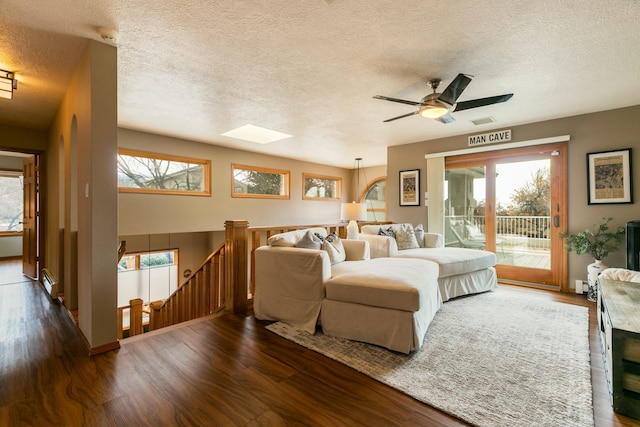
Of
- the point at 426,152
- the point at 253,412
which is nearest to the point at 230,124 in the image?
the point at 426,152

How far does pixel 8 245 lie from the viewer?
6938 mm

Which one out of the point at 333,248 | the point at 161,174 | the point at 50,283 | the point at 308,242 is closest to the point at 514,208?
the point at 333,248

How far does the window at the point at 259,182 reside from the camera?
20.5ft

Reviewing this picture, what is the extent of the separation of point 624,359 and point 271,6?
9.58 feet

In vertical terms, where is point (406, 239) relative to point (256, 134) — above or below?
below

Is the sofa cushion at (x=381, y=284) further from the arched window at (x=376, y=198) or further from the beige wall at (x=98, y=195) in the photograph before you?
the arched window at (x=376, y=198)

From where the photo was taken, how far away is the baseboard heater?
3.55 m

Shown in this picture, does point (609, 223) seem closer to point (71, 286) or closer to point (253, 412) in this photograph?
point (253, 412)

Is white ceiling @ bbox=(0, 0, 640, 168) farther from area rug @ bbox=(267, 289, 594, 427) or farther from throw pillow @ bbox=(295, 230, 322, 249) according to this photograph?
area rug @ bbox=(267, 289, 594, 427)

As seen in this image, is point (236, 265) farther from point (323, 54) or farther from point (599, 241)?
point (599, 241)

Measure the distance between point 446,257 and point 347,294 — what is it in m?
1.82

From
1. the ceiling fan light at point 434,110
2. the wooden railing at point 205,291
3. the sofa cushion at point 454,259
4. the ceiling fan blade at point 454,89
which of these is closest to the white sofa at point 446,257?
the sofa cushion at point 454,259

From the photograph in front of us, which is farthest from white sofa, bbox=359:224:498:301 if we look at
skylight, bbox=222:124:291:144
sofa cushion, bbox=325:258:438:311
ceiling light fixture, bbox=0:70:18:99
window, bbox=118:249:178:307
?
window, bbox=118:249:178:307

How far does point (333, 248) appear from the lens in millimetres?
3256
